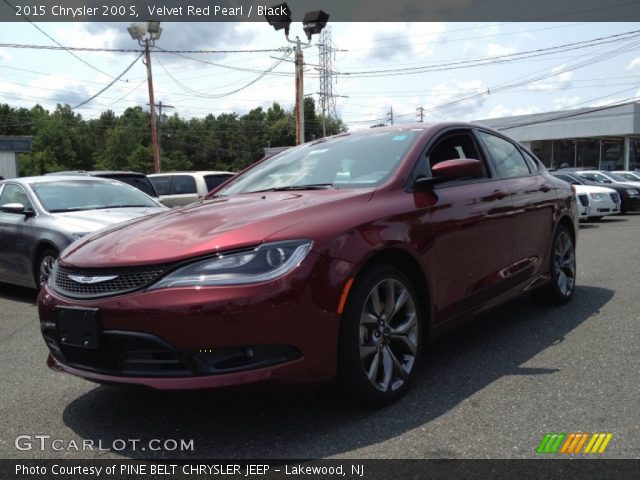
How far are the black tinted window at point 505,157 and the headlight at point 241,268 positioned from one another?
8.12 ft

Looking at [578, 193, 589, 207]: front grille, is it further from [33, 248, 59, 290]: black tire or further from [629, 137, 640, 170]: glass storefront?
[629, 137, 640, 170]: glass storefront

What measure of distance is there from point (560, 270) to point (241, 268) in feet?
12.3

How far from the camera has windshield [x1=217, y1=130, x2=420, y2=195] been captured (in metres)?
3.82

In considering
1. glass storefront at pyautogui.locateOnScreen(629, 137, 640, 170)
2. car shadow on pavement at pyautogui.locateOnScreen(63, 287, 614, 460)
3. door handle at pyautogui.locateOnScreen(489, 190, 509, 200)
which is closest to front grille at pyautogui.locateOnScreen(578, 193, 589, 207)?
door handle at pyautogui.locateOnScreen(489, 190, 509, 200)

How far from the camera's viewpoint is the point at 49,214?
6793mm

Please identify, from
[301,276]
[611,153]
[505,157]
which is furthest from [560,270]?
[611,153]

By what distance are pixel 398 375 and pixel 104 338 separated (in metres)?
1.56

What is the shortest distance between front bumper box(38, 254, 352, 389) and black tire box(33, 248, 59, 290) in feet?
13.1

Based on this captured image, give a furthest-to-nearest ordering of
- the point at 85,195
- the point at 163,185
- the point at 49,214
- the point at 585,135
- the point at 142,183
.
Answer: the point at 585,135, the point at 163,185, the point at 142,183, the point at 85,195, the point at 49,214

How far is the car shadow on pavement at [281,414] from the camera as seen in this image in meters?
2.83

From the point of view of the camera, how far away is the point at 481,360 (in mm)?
4031

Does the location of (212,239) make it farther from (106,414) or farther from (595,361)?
(595,361)

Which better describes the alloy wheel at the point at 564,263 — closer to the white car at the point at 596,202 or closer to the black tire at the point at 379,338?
the black tire at the point at 379,338

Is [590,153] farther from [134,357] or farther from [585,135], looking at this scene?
[134,357]
